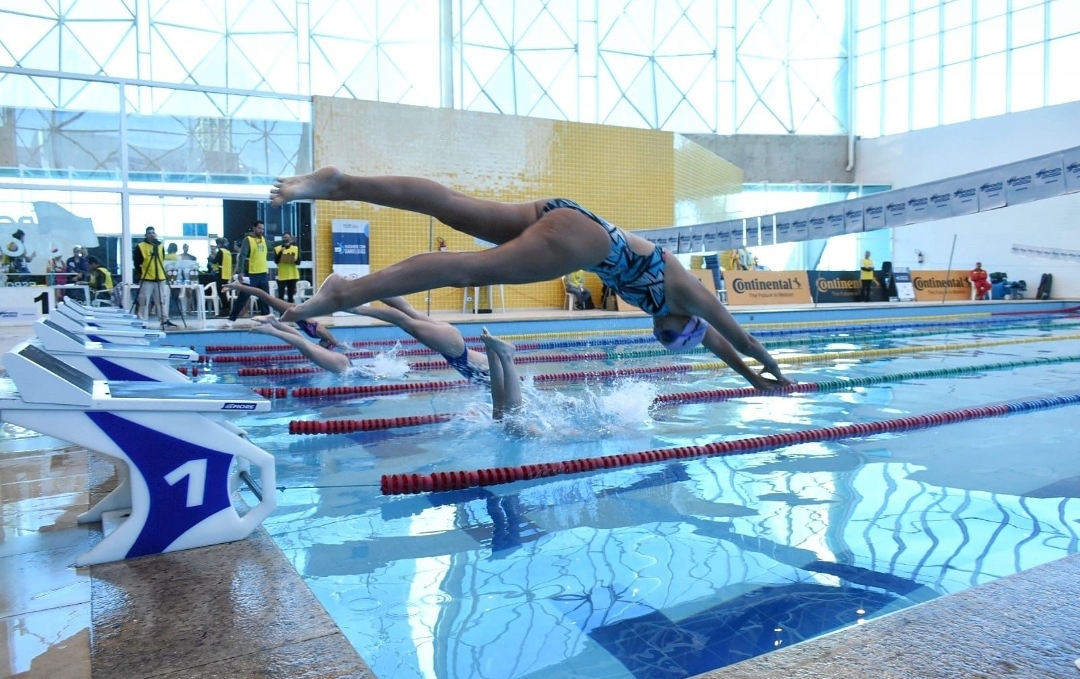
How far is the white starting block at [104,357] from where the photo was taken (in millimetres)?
3689

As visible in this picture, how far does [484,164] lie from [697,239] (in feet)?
14.2

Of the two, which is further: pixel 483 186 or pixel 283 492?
pixel 483 186

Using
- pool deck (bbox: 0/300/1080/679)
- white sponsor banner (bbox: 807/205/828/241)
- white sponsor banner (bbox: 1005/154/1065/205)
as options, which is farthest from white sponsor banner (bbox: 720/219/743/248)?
pool deck (bbox: 0/300/1080/679)

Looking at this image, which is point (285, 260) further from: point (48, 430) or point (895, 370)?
point (48, 430)

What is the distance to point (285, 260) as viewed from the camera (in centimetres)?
1141

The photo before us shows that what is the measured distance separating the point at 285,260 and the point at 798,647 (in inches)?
424

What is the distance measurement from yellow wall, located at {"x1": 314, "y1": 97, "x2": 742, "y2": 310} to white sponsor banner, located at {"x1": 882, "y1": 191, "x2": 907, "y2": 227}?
Result: 5.87m

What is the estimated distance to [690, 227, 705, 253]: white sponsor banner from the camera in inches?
519

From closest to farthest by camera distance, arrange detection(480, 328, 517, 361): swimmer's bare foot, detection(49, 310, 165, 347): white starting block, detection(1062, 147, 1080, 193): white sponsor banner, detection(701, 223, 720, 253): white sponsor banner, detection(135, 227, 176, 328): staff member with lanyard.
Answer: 1. detection(480, 328, 517, 361): swimmer's bare foot
2. detection(49, 310, 165, 347): white starting block
3. detection(1062, 147, 1080, 193): white sponsor banner
4. detection(135, 227, 176, 328): staff member with lanyard
5. detection(701, 223, 720, 253): white sponsor banner

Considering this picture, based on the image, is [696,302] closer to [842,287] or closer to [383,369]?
[383,369]

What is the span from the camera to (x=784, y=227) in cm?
1213

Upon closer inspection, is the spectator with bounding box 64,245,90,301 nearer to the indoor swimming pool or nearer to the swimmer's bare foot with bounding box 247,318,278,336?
the swimmer's bare foot with bounding box 247,318,278,336

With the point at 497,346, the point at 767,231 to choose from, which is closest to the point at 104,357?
the point at 497,346

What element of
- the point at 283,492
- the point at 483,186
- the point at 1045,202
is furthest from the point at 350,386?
the point at 1045,202
